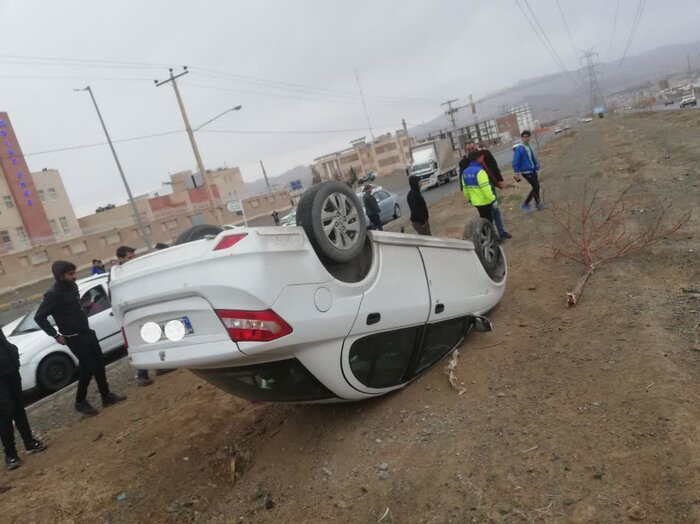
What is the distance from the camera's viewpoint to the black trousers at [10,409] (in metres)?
4.57

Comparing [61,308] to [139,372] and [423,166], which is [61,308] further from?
[423,166]

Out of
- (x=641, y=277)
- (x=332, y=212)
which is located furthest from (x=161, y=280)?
(x=641, y=277)

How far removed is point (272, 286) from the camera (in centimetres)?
255

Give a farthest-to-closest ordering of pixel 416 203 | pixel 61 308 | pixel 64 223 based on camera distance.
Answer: pixel 64 223
pixel 416 203
pixel 61 308

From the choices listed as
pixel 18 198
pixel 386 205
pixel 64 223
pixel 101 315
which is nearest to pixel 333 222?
pixel 101 315

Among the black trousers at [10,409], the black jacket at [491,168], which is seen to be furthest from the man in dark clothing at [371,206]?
the black trousers at [10,409]

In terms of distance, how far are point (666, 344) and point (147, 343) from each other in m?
3.49

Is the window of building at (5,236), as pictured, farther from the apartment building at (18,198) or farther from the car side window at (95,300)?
the car side window at (95,300)

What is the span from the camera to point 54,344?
7.24m

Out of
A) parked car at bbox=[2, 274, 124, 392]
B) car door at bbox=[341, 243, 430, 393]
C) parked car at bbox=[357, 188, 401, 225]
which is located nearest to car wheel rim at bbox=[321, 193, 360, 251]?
car door at bbox=[341, 243, 430, 393]

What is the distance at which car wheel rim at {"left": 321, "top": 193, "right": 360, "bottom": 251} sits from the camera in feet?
10.1

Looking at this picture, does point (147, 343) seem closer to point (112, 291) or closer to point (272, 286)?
point (112, 291)

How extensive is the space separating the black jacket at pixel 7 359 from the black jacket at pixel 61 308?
1.83 ft

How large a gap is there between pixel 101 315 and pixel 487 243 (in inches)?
252
